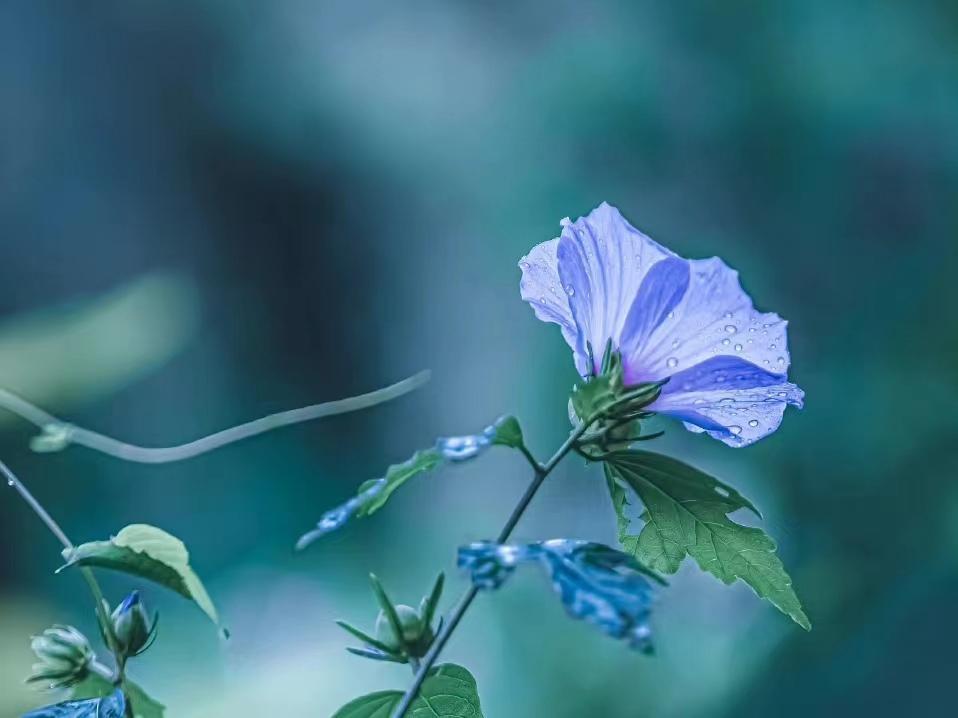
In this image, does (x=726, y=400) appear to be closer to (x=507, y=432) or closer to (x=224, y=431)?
(x=507, y=432)

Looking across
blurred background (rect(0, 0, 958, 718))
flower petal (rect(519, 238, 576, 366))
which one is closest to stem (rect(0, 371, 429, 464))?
flower petal (rect(519, 238, 576, 366))

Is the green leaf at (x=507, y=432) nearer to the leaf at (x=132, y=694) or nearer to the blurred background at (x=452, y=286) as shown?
the leaf at (x=132, y=694)

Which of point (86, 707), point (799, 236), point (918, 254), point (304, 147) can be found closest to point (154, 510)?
point (304, 147)

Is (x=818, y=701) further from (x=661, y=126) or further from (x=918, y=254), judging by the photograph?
(x=661, y=126)

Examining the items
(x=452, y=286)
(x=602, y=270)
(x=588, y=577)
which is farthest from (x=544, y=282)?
(x=452, y=286)

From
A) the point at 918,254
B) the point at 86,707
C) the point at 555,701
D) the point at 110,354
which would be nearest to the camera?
the point at 86,707

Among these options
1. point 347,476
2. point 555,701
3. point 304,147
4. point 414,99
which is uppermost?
point 414,99

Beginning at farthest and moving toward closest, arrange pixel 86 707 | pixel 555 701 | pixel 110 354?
pixel 110 354 → pixel 555 701 → pixel 86 707
